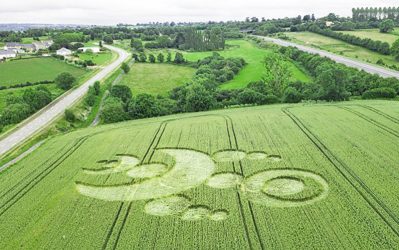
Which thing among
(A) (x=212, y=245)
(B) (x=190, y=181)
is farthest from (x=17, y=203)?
(A) (x=212, y=245)

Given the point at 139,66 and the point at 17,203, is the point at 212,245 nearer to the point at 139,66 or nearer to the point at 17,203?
the point at 17,203

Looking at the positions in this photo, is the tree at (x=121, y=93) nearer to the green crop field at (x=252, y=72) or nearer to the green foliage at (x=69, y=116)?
the green foliage at (x=69, y=116)

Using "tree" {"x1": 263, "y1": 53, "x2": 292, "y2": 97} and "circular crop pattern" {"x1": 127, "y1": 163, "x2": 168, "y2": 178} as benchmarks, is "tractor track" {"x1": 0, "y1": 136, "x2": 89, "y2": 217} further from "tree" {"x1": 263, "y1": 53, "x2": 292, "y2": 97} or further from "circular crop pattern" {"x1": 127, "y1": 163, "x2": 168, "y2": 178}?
"tree" {"x1": 263, "y1": 53, "x2": 292, "y2": 97}

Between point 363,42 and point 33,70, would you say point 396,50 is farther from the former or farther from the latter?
point 33,70

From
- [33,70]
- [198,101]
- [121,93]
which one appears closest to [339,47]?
[198,101]

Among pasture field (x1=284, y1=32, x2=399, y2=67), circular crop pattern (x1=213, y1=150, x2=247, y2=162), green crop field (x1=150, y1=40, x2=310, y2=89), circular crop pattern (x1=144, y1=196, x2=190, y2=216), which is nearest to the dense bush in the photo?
circular crop pattern (x1=213, y1=150, x2=247, y2=162)

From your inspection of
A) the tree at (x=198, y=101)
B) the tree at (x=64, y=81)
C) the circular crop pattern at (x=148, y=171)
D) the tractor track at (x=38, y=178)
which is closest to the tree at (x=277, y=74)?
the tree at (x=198, y=101)
